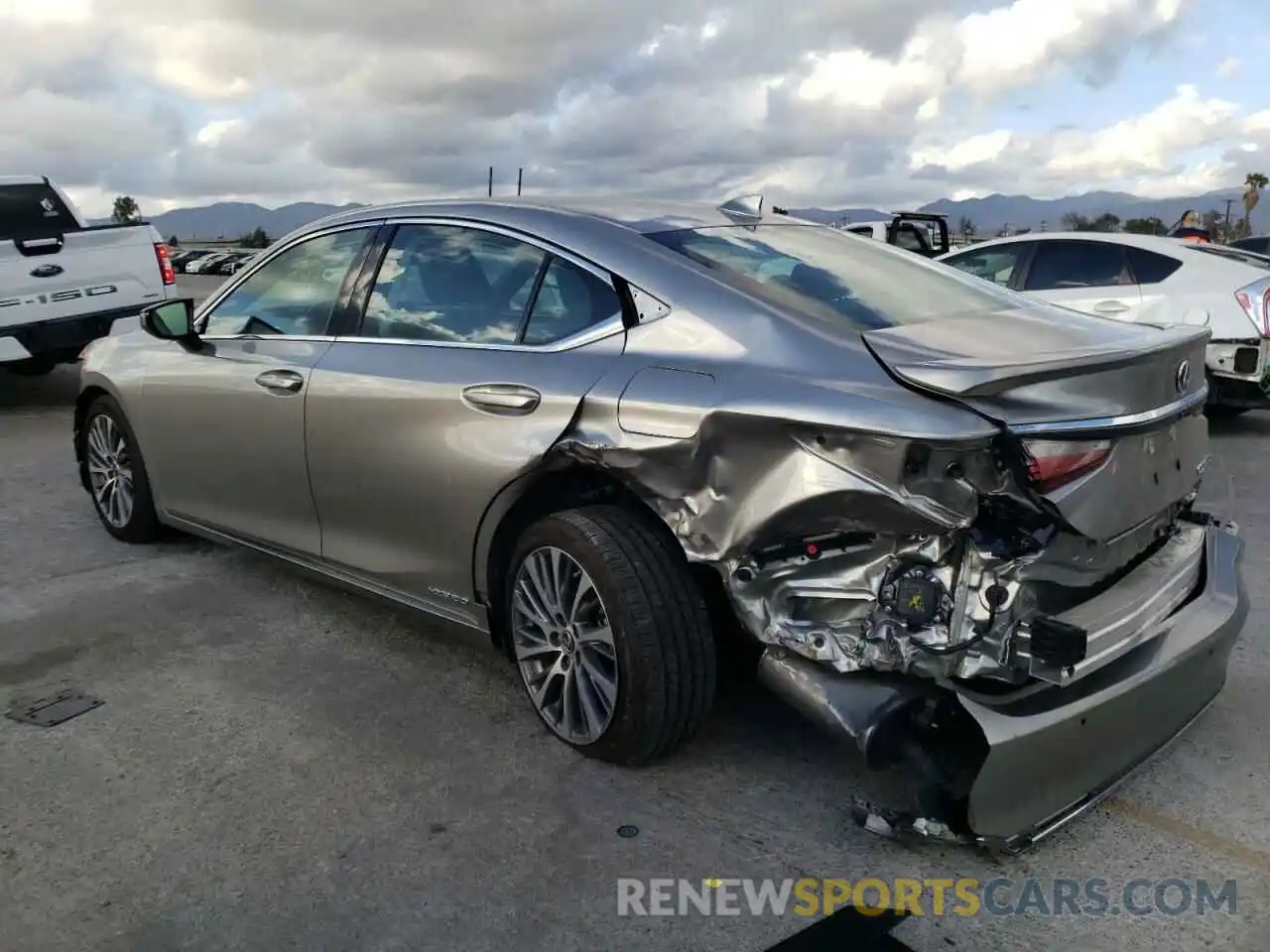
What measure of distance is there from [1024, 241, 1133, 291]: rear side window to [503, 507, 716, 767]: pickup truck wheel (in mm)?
6347

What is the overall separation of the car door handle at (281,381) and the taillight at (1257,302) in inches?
254

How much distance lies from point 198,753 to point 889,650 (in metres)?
2.05

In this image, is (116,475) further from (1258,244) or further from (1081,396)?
(1258,244)

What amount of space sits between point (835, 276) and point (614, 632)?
125 centimetres

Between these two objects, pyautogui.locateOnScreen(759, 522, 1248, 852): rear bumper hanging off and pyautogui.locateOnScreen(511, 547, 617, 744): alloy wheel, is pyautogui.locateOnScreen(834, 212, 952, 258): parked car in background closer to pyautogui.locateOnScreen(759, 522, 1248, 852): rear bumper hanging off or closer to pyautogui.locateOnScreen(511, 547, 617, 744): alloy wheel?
pyautogui.locateOnScreen(511, 547, 617, 744): alloy wheel

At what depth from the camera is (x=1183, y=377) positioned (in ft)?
9.82

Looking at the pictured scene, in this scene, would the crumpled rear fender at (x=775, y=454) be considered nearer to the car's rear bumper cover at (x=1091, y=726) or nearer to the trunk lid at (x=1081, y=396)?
the trunk lid at (x=1081, y=396)

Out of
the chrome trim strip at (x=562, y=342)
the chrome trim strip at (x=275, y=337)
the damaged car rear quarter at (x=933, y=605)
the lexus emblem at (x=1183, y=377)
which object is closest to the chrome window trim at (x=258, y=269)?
the chrome trim strip at (x=275, y=337)

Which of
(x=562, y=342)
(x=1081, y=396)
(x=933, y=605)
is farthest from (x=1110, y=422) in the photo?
(x=562, y=342)

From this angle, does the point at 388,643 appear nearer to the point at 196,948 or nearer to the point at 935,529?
the point at 196,948

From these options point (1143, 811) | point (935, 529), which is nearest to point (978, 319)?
point (935, 529)

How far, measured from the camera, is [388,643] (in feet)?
13.5

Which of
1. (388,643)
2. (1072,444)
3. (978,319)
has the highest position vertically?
(978,319)

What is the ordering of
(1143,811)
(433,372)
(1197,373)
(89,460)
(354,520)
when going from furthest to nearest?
1. (89,460)
2. (354,520)
3. (433,372)
4. (1197,373)
5. (1143,811)
